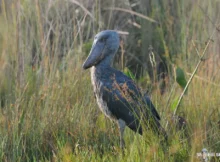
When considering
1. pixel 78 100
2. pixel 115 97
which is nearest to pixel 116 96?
pixel 115 97

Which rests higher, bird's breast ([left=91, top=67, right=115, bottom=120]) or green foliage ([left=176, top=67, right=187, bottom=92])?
green foliage ([left=176, top=67, right=187, bottom=92])

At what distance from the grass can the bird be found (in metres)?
0.11

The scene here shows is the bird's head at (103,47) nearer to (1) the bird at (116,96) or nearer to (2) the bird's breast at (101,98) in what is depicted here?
(1) the bird at (116,96)

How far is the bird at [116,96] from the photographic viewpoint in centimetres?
432

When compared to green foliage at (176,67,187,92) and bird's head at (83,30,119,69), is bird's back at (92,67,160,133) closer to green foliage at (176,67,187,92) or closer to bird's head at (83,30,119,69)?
bird's head at (83,30,119,69)

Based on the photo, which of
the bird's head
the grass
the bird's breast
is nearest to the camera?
the grass

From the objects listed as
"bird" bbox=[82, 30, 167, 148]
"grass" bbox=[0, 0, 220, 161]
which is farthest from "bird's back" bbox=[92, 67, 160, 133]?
"grass" bbox=[0, 0, 220, 161]

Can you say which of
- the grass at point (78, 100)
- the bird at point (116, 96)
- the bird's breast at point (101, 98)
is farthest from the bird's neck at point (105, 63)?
the grass at point (78, 100)

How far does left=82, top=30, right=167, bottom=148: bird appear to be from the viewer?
4320mm

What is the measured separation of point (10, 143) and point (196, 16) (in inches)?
118

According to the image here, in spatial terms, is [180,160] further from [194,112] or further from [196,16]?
[196,16]

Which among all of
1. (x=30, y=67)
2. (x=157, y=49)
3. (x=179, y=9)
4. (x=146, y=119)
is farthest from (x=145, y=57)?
(x=146, y=119)

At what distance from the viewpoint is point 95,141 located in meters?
4.71

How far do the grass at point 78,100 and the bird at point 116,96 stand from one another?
11cm
